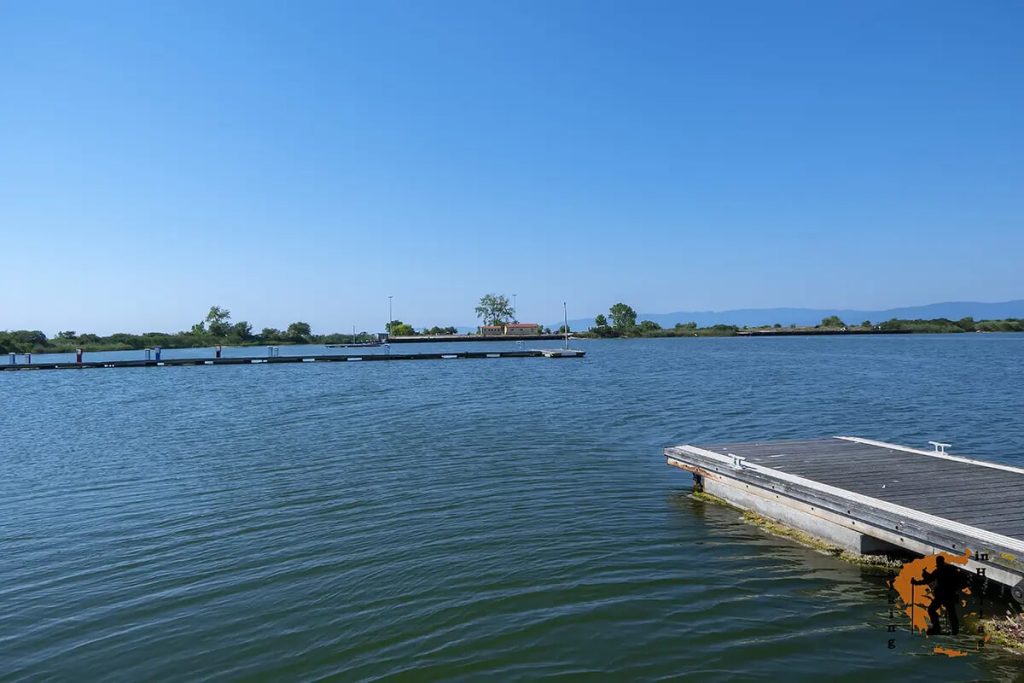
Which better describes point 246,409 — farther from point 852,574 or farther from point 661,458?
point 852,574

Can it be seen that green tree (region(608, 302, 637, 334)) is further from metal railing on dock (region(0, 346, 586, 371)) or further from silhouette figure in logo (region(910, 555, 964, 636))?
silhouette figure in logo (region(910, 555, 964, 636))

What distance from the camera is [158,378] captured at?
53938 millimetres

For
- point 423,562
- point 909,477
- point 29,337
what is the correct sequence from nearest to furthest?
point 423,562 < point 909,477 < point 29,337

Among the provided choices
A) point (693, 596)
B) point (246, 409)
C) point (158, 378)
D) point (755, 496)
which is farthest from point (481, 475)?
point (158, 378)

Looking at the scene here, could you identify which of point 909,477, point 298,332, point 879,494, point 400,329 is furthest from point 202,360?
point 400,329

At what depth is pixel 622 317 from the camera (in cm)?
19725

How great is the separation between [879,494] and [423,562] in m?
7.27

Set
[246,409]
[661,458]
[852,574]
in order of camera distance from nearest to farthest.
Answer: [852,574] → [661,458] → [246,409]

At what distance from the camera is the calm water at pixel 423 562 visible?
22.1 feet

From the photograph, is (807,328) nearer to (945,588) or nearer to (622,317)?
(622,317)

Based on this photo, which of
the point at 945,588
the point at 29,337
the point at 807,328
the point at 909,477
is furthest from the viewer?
the point at 807,328

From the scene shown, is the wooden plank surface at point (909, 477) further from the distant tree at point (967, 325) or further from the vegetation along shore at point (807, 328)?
the distant tree at point (967, 325)

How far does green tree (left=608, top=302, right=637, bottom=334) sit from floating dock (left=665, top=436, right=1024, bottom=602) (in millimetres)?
184699

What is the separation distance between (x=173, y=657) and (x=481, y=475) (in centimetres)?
877
